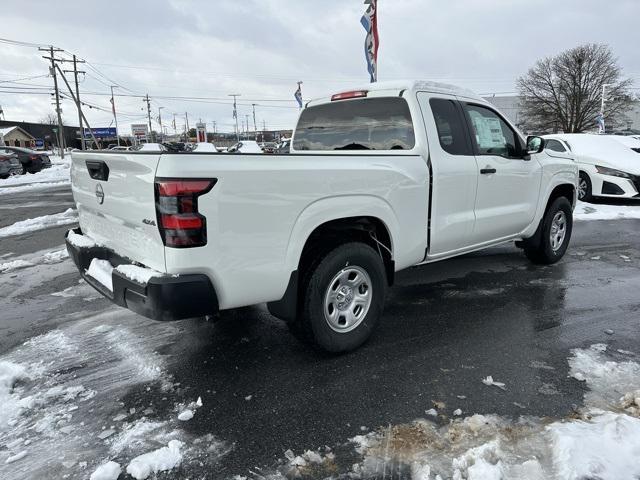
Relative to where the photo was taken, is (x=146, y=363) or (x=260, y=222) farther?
(x=146, y=363)

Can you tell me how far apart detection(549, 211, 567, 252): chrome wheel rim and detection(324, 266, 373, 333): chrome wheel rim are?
3402mm

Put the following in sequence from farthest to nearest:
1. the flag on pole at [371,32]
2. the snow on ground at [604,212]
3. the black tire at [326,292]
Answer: the flag on pole at [371,32] → the snow on ground at [604,212] → the black tire at [326,292]

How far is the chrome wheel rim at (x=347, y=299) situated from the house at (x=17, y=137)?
3490 inches

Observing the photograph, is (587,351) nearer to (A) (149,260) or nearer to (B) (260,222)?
(B) (260,222)

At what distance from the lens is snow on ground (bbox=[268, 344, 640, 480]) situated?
2332 millimetres

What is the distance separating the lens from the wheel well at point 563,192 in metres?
5.79

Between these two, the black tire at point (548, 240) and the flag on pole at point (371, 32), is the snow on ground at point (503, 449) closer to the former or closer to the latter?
the black tire at point (548, 240)

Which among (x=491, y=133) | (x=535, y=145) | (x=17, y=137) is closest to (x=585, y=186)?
(x=535, y=145)

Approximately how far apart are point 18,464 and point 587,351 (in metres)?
3.83

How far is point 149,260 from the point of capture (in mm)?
2859

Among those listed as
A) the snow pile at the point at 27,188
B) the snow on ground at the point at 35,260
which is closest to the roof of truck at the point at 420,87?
the snow on ground at the point at 35,260

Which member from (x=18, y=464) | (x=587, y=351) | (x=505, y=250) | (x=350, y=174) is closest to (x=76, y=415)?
(x=18, y=464)

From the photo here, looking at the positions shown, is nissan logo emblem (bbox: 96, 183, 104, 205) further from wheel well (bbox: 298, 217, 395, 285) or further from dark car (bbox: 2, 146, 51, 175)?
dark car (bbox: 2, 146, 51, 175)

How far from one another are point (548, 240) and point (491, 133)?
1.88m
